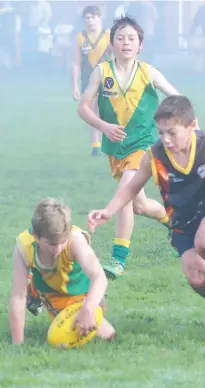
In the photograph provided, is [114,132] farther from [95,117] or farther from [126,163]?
[126,163]

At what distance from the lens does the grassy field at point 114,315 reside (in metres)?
5.02

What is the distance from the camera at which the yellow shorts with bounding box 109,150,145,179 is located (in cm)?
795

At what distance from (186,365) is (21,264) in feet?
3.46

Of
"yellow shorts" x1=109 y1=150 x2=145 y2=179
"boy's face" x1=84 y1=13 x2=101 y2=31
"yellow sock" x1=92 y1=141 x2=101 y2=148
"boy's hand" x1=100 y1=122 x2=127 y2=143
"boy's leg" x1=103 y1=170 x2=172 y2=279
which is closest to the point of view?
"boy's hand" x1=100 y1=122 x2=127 y2=143

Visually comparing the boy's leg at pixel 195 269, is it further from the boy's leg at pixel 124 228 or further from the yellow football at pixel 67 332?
the boy's leg at pixel 124 228

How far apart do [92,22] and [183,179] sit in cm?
1047

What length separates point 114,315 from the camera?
6371mm

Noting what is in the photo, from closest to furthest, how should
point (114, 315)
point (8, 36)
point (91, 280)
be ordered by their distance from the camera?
point (91, 280), point (114, 315), point (8, 36)

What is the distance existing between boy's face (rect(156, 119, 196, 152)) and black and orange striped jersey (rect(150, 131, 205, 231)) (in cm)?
6

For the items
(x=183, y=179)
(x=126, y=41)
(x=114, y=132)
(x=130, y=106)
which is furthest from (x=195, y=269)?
(x=126, y=41)

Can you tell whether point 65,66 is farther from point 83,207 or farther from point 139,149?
point 139,149

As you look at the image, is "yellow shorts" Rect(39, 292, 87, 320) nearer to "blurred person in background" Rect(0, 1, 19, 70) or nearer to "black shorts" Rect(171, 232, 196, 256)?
"black shorts" Rect(171, 232, 196, 256)

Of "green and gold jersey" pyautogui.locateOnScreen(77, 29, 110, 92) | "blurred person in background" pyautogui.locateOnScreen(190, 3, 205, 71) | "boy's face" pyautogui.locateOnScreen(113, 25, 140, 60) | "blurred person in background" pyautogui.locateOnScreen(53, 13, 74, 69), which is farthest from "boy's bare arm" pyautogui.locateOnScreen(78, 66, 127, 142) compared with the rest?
"blurred person in background" pyautogui.locateOnScreen(53, 13, 74, 69)

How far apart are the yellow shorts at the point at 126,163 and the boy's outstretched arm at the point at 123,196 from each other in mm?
1958
